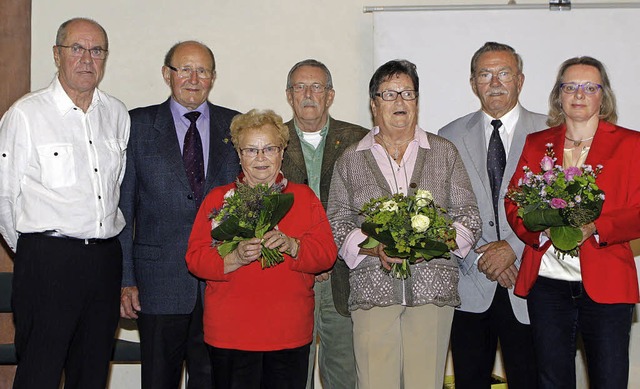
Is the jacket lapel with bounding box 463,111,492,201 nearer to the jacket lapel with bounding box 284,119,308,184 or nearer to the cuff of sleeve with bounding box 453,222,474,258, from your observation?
the cuff of sleeve with bounding box 453,222,474,258

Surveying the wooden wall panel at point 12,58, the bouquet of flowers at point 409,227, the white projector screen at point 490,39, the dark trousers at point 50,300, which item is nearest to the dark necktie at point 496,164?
the bouquet of flowers at point 409,227

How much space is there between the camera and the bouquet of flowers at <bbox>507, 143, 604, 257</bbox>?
11.8ft

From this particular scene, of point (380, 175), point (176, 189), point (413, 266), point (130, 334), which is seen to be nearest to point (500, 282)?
point (413, 266)

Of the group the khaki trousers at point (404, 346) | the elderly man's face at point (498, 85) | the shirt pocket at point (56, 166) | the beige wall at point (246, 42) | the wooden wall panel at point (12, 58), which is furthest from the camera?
the beige wall at point (246, 42)

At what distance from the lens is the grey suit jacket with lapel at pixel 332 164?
440 cm

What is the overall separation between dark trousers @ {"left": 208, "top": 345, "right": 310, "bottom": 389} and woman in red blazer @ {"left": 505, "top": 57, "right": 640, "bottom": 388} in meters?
1.18

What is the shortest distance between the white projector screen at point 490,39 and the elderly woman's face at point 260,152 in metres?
1.91

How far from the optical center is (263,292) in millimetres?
3723

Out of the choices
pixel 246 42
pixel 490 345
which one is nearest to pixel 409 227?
pixel 490 345

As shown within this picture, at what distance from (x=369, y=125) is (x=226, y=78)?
1102mm

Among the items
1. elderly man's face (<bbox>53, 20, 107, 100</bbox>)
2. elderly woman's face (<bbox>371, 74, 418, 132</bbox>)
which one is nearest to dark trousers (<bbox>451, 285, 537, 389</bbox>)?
elderly woman's face (<bbox>371, 74, 418, 132</bbox>)

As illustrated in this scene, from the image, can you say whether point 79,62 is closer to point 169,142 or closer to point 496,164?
point 169,142

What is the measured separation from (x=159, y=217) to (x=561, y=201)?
2.08 m

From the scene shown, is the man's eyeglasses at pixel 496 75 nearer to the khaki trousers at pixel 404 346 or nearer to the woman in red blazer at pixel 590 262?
the woman in red blazer at pixel 590 262
